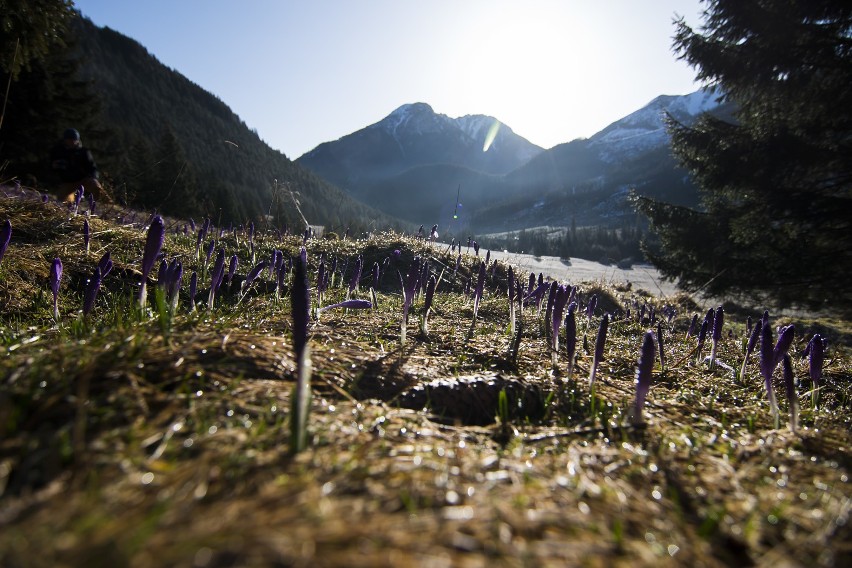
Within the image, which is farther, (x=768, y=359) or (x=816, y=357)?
(x=816, y=357)

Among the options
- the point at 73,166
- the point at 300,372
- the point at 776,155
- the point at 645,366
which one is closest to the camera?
the point at 300,372

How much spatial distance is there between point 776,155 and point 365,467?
13113mm

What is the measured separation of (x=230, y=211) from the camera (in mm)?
47688

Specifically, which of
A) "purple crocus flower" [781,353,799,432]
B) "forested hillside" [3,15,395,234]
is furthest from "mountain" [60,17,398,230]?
"purple crocus flower" [781,353,799,432]

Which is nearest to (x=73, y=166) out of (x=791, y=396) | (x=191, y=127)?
(x=791, y=396)

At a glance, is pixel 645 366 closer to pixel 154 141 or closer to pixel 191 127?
pixel 154 141

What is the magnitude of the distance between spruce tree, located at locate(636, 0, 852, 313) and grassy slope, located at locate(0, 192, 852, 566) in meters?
9.74

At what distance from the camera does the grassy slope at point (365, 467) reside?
0.77 m

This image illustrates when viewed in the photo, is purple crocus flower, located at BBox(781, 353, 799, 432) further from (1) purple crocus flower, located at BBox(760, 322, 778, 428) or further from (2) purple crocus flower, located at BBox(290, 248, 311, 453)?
(2) purple crocus flower, located at BBox(290, 248, 311, 453)

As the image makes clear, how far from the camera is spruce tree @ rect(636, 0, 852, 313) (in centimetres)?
970

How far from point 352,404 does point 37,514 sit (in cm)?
100

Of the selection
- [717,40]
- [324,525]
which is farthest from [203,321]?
[717,40]

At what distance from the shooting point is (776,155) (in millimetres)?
10609

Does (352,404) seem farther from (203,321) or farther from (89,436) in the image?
(203,321)
